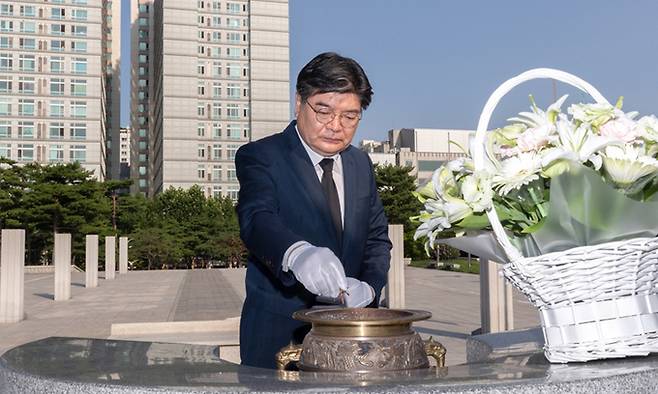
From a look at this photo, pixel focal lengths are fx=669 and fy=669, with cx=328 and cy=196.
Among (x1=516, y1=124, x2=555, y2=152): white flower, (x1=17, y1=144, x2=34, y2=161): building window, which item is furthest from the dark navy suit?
(x1=17, y1=144, x2=34, y2=161): building window

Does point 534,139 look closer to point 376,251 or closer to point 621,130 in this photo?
point 621,130

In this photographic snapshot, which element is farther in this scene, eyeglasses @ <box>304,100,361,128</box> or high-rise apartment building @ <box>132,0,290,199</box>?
high-rise apartment building @ <box>132,0,290,199</box>

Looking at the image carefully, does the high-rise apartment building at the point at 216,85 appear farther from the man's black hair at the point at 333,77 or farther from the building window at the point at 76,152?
the man's black hair at the point at 333,77

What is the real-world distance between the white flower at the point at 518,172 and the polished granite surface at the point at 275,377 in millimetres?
519

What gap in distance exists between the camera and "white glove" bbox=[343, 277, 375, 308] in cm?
233

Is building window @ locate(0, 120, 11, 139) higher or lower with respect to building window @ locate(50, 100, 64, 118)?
lower

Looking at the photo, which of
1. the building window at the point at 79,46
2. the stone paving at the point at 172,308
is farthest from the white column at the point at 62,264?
the building window at the point at 79,46

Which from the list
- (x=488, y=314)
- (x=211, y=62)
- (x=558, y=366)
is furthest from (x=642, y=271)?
(x=211, y=62)

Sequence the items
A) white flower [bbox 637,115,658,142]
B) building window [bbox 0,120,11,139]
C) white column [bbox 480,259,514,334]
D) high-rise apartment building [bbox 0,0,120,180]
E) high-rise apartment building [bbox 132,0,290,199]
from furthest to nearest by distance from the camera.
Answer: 1. high-rise apartment building [bbox 132,0,290,199]
2. high-rise apartment building [bbox 0,0,120,180]
3. building window [bbox 0,120,11,139]
4. white column [bbox 480,259,514,334]
5. white flower [bbox 637,115,658,142]

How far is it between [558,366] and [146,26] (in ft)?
411

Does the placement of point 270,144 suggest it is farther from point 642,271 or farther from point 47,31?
point 47,31

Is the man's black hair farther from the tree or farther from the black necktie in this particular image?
the tree

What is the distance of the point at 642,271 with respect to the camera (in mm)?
1890

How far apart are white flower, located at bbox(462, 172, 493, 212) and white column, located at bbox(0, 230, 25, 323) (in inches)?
557
